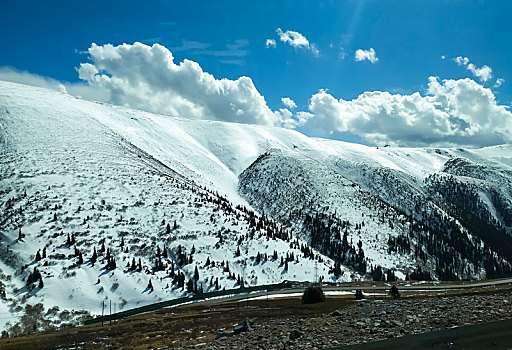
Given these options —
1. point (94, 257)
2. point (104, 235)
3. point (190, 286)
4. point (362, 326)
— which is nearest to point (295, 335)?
point (362, 326)

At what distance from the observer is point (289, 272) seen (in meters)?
145

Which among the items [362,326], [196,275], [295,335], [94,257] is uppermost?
[94,257]

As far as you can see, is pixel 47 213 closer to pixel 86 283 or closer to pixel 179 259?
pixel 86 283

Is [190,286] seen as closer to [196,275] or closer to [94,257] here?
[196,275]

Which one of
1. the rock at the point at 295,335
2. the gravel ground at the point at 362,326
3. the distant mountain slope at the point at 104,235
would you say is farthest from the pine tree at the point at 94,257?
the rock at the point at 295,335

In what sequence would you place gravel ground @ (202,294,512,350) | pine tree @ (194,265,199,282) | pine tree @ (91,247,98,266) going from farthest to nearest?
pine tree @ (194,265,199,282) < pine tree @ (91,247,98,266) < gravel ground @ (202,294,512,350)

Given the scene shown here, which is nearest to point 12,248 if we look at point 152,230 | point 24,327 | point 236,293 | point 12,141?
point 24,327

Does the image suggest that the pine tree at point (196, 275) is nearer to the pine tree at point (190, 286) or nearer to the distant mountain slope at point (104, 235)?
the distant mountain slope at point (104, 235)

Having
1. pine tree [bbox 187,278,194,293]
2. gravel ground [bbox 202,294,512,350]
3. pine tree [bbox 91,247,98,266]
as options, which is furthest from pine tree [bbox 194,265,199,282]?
gravel ground [bbox 202,294,512,350]

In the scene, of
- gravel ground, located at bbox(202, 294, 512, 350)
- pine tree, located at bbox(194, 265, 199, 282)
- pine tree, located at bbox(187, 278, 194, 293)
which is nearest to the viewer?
gravel ground, located at bbox(202, 294, 512, 350)

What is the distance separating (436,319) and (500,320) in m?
4.01

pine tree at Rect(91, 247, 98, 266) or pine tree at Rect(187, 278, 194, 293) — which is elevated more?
pine tree at Rect(91, 247, 98, 266)

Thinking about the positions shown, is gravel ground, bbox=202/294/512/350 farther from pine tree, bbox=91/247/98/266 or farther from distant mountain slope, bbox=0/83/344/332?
pine tree, bbox=91/247/98/266

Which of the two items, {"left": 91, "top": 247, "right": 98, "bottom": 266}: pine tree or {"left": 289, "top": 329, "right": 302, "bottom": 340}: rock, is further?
{"left": 91, "top": 247, "right": 98, "bottom": 266}: pine tree
